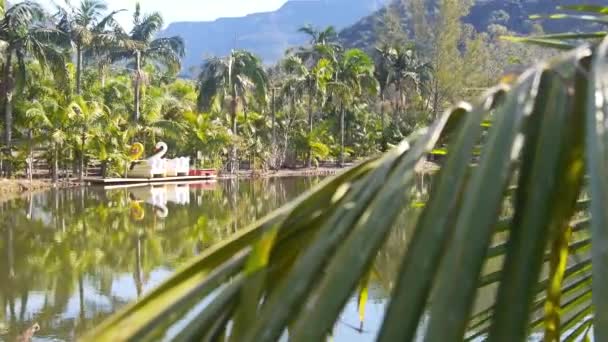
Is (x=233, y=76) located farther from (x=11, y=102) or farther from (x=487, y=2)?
(x=487, y=2)

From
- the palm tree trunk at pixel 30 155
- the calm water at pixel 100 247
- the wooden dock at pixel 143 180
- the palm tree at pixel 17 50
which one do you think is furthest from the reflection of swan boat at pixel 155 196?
the palm tree at pixel 17 50

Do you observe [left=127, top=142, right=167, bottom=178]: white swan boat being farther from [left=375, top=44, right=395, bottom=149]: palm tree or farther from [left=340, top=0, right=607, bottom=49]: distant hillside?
[left=340, top=0, right=607, bottom=49]: distant hillside

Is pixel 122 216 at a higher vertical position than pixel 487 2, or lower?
lower

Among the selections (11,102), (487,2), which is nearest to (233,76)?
(11,102)

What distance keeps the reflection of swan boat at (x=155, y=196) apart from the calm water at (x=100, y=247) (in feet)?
0.07

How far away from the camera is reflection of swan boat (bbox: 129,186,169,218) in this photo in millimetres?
13602

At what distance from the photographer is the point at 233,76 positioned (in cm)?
2356

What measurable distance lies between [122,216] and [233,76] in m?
11.6

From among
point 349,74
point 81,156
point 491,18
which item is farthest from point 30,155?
point 491,18

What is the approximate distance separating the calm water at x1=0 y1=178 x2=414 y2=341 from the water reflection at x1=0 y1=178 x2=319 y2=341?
12mm

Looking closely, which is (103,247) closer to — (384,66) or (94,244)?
(94,244)

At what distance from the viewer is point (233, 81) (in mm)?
23469

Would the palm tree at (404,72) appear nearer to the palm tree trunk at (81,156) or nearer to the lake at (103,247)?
the lake at (103,247)

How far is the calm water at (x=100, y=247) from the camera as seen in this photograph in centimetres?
604
